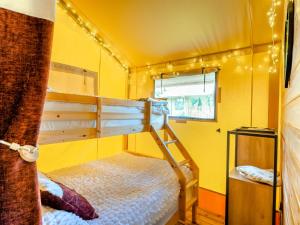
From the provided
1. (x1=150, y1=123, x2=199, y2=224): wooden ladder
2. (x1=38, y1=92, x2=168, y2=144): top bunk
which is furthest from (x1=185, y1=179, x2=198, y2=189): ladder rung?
A: (x1=38, y1=92, x2=168, y2=144): top bunk

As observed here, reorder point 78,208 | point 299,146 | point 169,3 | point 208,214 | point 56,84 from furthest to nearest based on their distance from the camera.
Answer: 1. point 56,84
2. point 208,214
3. point 169,3
4. point 78,208
5. point 299,146

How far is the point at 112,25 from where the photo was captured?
3.11 meters

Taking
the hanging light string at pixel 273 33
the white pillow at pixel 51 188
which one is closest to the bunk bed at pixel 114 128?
the white pillow at pixel 51 188

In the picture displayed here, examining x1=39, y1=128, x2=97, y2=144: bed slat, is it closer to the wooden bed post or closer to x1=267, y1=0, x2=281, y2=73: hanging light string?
the wooden bed post

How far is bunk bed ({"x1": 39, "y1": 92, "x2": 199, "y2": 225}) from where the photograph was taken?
1.36m

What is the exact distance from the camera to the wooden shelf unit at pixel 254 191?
172 centimetres

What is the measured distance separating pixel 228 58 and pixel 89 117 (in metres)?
2.40

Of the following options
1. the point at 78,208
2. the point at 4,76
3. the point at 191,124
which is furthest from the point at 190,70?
the point at 4,76

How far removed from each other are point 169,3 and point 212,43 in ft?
3.07

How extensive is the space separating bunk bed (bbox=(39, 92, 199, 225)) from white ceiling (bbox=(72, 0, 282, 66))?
1.17 meters

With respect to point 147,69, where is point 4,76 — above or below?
below

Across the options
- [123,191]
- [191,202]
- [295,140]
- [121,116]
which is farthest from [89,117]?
[191,202]

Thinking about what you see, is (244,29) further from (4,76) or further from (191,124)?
(4,76)

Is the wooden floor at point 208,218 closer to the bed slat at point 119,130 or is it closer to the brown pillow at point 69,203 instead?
the bed slat at point 119,130
